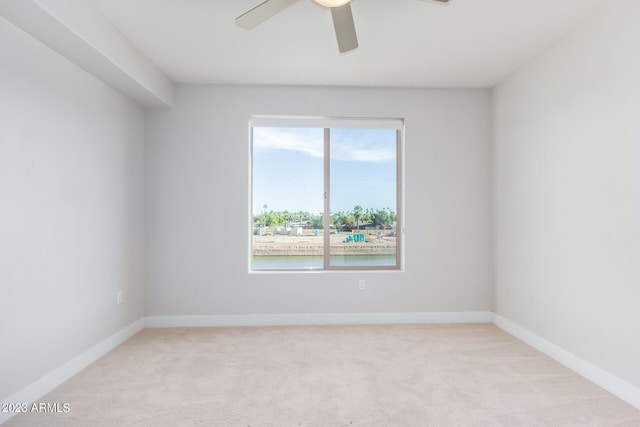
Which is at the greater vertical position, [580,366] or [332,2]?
[332,2]

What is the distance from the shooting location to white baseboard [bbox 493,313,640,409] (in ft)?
7.20

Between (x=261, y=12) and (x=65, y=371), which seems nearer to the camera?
(x=261, y=12)

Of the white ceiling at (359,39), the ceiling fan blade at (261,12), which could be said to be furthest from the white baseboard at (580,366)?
the ceiling fan blade at (261,12)

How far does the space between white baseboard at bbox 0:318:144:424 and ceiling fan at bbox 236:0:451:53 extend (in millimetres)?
2527

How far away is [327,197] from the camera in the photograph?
3.95 m

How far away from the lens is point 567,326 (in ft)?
8.93

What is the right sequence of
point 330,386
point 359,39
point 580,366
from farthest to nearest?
point 359,39 → point 580,366 → point 330,386

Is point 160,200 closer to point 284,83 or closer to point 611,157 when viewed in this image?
point 284,83

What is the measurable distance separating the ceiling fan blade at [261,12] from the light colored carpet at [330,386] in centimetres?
226

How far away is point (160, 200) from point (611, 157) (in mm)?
3834

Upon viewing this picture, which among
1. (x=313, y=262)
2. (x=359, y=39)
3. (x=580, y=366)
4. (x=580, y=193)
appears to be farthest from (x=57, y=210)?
(x=580, y=366)

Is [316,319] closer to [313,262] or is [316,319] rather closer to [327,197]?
[313,262]

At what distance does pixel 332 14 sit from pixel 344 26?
0.38 ft

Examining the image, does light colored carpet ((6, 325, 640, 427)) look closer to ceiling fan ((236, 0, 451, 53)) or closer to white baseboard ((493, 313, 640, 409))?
white baseboard ((493, 313, 640, 409))
